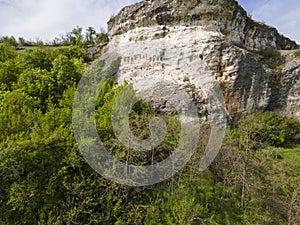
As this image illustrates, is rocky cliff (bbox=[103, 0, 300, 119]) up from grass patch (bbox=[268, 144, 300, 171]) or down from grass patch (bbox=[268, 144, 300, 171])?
up

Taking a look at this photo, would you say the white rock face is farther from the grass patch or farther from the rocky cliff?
the grass patch

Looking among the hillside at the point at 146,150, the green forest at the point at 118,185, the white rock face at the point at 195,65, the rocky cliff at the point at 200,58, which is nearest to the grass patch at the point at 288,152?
the hillside at the point at 146,150

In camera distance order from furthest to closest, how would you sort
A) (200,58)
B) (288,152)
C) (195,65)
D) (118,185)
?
(195,65), (200,58), (288,152), (118,185)

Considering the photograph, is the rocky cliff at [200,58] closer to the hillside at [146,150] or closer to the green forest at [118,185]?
the hillside at [146,150]

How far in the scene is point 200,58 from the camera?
51.5 ft

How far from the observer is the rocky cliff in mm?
15156

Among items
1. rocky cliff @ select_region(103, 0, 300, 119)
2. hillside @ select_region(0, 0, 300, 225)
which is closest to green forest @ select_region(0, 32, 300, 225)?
hillside @ select_region(0, 0, 300, 225)

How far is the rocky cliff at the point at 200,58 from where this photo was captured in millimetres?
15156

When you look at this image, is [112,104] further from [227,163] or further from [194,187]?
[227,163]

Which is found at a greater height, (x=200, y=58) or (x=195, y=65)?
(x=200, y=58)

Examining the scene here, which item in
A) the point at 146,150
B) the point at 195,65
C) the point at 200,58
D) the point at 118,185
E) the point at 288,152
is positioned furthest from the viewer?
the point at 195,65

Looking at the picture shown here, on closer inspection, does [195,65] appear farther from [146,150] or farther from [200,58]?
[146,150]

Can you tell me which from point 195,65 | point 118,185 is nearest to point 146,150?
point 118,185

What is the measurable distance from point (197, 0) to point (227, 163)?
40.9 feet
